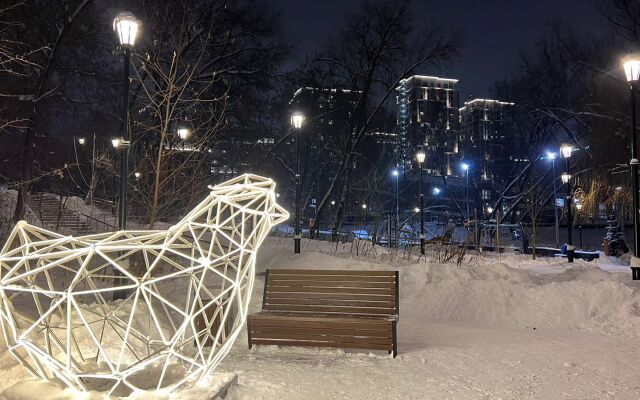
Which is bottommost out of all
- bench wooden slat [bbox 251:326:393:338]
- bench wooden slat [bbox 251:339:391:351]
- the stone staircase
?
bench wooden slat [bbox 251:339:391:351]

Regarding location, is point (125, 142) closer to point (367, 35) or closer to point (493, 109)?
point (367, 35)

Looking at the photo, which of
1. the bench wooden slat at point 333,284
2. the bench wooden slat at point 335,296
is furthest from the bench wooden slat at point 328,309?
the bench wooden slat at point 333,284

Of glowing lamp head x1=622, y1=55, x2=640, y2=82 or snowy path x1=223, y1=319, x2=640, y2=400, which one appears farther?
glowing lamp head x1=622, y1=55, x2=640, y2=82

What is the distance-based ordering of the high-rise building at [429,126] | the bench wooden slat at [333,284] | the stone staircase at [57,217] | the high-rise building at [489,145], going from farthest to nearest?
the high-rise building at [489,145] → the high-rise building at [429,126] → the stone staircase at [57,217] → the bench wooden slat at [333,284]

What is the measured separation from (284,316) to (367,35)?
24.0 metres

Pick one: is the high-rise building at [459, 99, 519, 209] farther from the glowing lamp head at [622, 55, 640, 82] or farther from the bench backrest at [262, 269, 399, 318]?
the bench backrest at [262, 269, 399, 318]

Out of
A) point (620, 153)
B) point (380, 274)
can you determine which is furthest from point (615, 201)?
point (380, 274)

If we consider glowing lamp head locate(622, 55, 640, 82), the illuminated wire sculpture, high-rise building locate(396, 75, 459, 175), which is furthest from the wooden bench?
high-rise building locate(396, 75, 459, 175)

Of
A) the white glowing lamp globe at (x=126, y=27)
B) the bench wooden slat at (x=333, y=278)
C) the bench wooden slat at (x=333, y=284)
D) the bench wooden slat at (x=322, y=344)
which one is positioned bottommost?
the bench wooden slat at (x=322, y=344)

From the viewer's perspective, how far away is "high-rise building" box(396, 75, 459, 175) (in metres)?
42.9

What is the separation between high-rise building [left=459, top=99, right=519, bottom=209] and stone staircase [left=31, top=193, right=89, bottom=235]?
2956cm

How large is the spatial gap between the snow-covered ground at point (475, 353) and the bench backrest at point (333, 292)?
657 mm

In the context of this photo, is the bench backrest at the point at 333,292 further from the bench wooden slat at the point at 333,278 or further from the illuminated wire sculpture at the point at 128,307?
the illuminated wire sculpture at the point at 128,307

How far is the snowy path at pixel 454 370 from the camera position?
5.21 m
